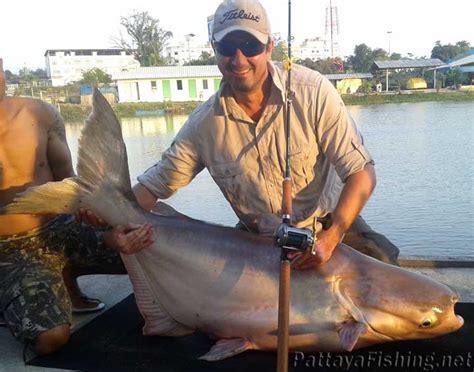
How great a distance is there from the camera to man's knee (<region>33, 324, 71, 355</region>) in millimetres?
3146

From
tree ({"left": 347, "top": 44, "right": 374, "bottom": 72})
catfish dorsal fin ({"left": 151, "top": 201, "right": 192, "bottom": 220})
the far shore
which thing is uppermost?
tree ({"left": 347, "top": 44, "right": 374, "bottom": 72})

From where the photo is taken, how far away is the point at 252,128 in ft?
11.0

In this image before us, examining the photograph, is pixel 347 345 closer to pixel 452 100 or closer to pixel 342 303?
pixel 342 303

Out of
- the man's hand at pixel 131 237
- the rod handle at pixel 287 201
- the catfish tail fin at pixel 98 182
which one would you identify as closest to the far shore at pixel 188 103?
the catfish tail fin at pixel 98 182

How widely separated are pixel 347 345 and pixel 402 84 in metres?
59.4

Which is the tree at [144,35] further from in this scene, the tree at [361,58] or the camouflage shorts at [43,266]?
the camouflage shorts at [43,266]

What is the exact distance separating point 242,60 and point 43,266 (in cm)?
181

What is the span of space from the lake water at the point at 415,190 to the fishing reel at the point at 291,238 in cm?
410

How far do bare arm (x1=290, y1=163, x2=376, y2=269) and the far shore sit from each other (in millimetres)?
37248

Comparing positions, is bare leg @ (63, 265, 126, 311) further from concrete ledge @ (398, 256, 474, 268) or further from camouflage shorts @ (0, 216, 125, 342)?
concrete ledge @ (398, 256, 474, 268)

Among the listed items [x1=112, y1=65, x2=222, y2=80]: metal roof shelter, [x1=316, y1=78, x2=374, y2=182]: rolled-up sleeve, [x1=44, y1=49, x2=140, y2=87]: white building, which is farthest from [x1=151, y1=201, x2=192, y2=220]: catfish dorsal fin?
[x1=44, y1=49, x2=140, y2=87]: white building

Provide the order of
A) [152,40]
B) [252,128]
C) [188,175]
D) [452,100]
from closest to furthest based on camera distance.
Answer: [252,128] < [188,175] < [452,100] < [152,40]

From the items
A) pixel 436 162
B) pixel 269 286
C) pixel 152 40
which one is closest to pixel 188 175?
pixel 269 286

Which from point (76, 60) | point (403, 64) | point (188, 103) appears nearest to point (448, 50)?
point (403, 64)
